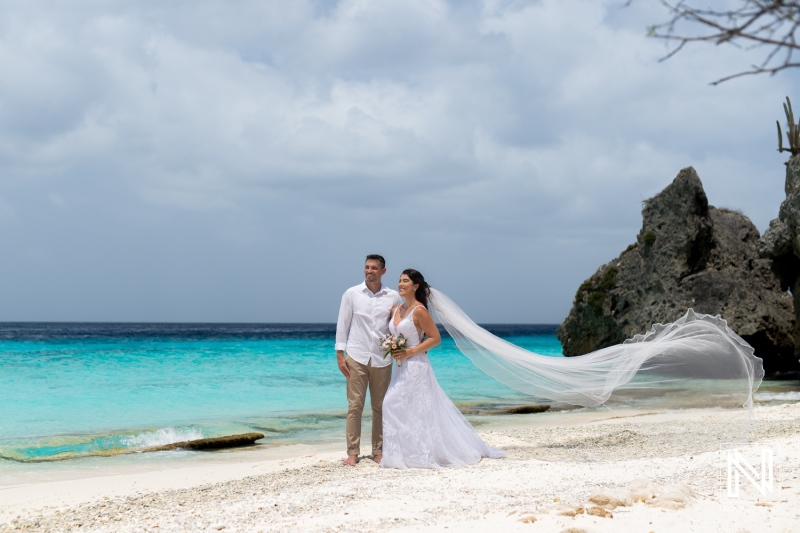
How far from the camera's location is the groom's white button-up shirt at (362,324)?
8211 millimetres

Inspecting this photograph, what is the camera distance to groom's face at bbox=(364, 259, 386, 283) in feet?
26.7

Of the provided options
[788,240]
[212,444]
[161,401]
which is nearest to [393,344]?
[212,444]

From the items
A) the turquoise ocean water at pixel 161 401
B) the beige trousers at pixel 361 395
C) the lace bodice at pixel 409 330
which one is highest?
the lace bodice at pixel 409 330

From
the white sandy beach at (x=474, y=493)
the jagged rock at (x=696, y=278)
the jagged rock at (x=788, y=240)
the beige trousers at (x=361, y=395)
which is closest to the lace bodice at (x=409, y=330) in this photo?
the beige trousers at (x=361, y=395)

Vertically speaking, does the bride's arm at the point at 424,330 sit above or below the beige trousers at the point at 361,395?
above

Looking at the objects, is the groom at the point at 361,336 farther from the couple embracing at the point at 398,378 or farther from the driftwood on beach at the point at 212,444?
the driftwood on beach at the point at 212,444

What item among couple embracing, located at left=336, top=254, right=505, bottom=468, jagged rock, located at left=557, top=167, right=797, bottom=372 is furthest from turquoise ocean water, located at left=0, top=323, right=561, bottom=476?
jagged rock, located at left=557, top=167, right=797, bottom=372

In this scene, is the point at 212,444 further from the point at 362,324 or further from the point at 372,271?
the point at 372,271

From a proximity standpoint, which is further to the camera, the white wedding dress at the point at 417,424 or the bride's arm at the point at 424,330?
the bride's arm at the point at 424,330

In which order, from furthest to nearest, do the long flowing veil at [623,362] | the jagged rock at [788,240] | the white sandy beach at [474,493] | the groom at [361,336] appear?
1. the jagged rock at [788,240]
2. the long flowing veil at [623,362]
3. the groom at [361,336]
4. the white sandy beach at [474,493]

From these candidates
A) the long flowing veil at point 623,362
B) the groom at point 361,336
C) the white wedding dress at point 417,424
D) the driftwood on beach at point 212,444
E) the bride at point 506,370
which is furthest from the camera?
the driftwood on beach at point 212,444

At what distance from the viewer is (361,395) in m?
8.23

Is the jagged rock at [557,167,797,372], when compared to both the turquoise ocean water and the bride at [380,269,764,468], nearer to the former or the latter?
the turquoise ocean water

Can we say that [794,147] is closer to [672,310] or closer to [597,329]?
[672,310]
